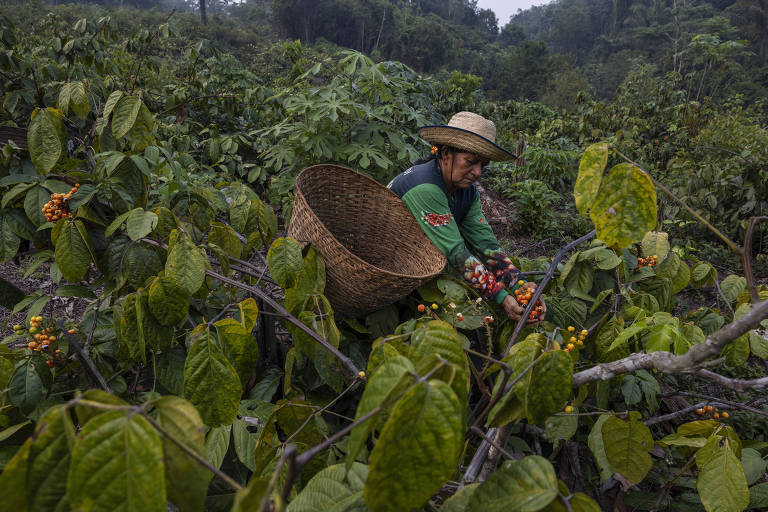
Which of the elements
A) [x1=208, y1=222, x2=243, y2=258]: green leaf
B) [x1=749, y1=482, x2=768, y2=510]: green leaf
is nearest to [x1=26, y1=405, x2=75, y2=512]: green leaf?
[x1=208, y1=222, x2=243, y2=258]: green leaf

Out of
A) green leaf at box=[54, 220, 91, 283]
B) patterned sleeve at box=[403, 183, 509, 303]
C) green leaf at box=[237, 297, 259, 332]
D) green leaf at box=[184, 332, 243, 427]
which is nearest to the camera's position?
green leaf at box=[184, 332, 243, 427]

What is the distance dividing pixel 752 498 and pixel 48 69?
3.39m

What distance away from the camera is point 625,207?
642 millimetres

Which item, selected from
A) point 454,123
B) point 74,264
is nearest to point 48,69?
point 74,264

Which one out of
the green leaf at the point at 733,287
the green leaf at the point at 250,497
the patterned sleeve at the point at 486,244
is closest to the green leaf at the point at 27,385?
the green leaf at the point at 250,497

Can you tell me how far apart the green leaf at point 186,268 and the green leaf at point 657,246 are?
4.71ft

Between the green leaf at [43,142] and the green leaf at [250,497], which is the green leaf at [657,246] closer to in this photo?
the green leaf at [250,497]

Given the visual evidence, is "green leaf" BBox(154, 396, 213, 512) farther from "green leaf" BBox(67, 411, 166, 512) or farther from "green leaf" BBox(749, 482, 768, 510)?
"green leaf" BBox(749, 482, 768, 510)

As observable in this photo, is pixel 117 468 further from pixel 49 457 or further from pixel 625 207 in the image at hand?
pixel 625 207

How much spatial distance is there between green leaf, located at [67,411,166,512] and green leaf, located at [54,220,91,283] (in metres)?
0.93

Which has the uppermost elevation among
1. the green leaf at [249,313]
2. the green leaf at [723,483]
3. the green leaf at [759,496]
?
the green leaf at [249,313]

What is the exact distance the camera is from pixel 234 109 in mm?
4828

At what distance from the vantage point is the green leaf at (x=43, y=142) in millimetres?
1149

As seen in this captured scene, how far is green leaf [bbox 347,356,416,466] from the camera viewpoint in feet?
1.60
